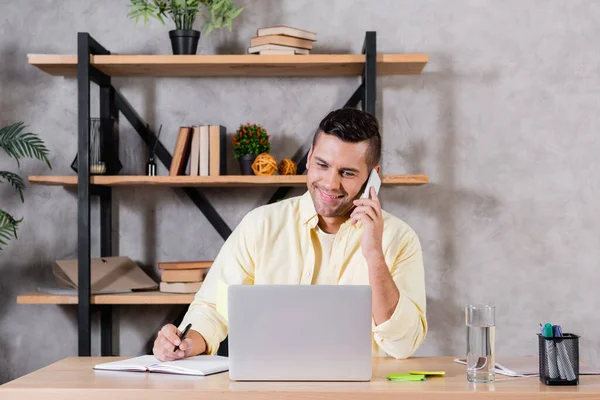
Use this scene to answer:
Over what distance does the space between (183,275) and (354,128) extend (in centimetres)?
119

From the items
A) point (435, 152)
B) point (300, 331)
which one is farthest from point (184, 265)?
point (300, 331)

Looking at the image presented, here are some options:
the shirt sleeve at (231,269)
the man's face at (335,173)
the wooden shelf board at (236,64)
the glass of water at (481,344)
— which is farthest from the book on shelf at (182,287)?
the glass of water at (481,344)

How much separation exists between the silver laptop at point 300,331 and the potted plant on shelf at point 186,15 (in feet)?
5.73

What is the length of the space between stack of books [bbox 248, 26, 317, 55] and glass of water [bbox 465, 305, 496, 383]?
166 cm

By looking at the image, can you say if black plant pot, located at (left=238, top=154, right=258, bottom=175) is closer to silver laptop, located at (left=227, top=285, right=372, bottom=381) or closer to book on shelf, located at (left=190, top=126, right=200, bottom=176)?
book on shelf, located at (left=190, top=126, right=200, bottom=176)

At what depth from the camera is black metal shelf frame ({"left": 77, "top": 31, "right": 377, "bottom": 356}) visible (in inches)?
115

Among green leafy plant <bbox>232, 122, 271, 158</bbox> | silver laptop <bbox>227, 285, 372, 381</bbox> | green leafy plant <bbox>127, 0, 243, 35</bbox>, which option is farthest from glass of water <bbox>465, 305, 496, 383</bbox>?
green leafy plant <bbox>127, 0, 243, 35</bbox>

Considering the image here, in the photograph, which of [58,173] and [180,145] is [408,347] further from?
[58,173]

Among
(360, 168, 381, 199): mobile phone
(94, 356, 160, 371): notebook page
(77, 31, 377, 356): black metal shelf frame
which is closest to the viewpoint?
(94, 356, 160, 371): notebook page

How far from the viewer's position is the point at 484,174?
3330 millimetres

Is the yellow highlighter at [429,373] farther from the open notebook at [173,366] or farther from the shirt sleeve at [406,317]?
the open notebook at [173,366]

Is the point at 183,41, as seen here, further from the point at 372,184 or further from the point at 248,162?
the point at 372,184

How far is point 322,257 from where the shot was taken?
2.22 m

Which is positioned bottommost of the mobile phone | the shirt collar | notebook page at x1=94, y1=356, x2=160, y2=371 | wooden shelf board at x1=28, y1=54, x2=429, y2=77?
notebook page at x1=94, y1=356, x2=160, y2=371
